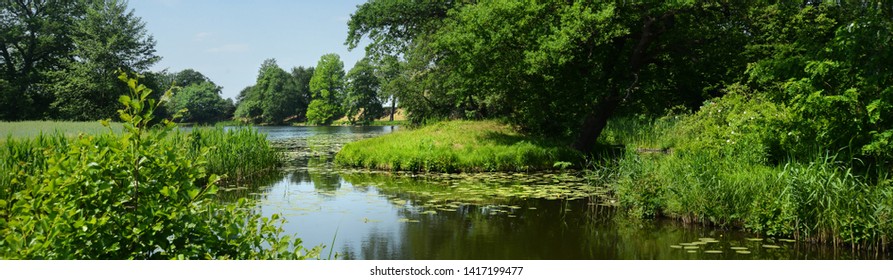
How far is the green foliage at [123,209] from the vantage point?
357 cm

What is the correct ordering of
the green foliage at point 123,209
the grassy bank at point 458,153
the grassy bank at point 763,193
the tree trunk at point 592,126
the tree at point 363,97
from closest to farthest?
the green foliage at point 123,209 < the grassy bank at point 763,193 < the grassy bank at point 458,153 < the tree trunk at point 592,126 < the tree at point 363,97

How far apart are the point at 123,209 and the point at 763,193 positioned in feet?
26.1

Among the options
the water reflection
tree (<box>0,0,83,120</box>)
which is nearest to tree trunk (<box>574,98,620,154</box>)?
the water reflection

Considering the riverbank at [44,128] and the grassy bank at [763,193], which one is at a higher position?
the riverbank at [44,128]

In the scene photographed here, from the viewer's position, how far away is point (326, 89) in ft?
68.4

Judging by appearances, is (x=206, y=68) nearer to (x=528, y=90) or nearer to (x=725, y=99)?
(x=725, y=99)

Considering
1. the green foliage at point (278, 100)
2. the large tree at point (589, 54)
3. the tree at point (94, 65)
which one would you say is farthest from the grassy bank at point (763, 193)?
the green foliage at point (278, 100)

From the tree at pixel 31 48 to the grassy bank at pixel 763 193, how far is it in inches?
391

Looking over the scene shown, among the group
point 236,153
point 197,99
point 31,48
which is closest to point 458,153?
point 236,153

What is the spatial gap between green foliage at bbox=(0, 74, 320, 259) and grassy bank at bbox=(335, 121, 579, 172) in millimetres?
13124

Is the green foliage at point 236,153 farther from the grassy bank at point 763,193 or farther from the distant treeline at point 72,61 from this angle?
the grassy bank at point 763,193

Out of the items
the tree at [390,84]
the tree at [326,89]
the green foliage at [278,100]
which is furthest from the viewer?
the tree at [390,84]
